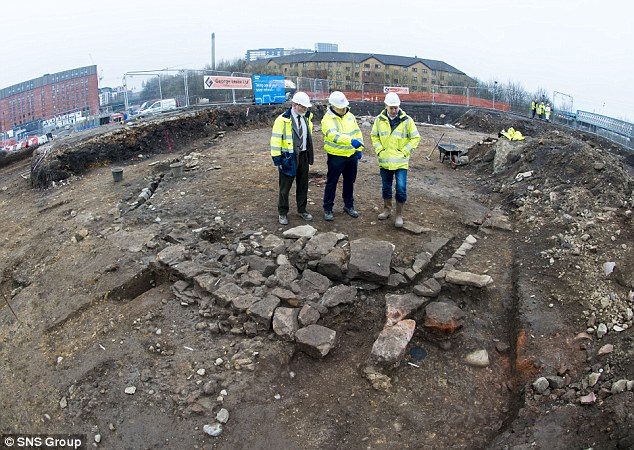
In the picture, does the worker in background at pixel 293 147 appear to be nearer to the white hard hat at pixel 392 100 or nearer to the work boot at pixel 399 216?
the white hard hat at pixel 392 100

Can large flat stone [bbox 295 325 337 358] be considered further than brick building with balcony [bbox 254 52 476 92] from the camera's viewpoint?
No

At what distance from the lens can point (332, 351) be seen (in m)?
4.43

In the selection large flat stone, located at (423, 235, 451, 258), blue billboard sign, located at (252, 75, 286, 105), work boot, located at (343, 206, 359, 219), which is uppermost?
blue billboard sign, located at (252, 75, 286, 105)

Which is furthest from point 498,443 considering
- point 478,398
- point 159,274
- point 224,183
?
point 224,183

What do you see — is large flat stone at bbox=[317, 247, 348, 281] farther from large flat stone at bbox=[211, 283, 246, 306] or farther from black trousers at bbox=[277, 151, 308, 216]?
black trousers at bbox=[277, 151, 308, 216]

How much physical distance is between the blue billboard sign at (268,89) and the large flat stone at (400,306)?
15202 mm

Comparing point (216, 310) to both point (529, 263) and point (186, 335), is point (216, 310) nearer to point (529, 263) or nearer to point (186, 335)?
point (186, 335)

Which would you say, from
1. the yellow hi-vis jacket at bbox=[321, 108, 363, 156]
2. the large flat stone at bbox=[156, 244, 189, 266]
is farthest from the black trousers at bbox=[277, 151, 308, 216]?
the large flat stone at bbox=[156, 244, 189, 266]

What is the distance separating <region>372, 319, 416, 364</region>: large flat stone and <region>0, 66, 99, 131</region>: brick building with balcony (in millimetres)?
18011

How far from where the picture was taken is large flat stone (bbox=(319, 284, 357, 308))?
188 inches

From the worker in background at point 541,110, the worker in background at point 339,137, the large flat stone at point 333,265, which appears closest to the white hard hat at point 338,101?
the worker in background at point 339,137

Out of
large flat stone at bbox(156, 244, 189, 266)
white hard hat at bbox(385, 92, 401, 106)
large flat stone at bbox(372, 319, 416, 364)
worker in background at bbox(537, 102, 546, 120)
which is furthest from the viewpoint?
worker in background at bbox(537, 102, 546, 120)

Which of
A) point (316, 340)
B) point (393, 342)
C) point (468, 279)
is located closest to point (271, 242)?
point (316, 340)

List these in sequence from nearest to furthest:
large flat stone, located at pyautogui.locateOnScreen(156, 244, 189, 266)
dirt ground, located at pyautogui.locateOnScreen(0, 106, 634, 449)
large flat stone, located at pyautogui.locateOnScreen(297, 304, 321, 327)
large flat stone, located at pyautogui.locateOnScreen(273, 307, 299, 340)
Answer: dirt ground, located at pyautogui.locateOnScreen(0, 106, 634, 449), large flat stone, located at pyautogui.locateOnScreen(273, 307, 299, 340), large flat stone, located at pyautogui.locateOnScreen(297, 304, 321, 327), large flat stone, located at pyautogui.locateOnScreen(156, 244, 189, 266)
